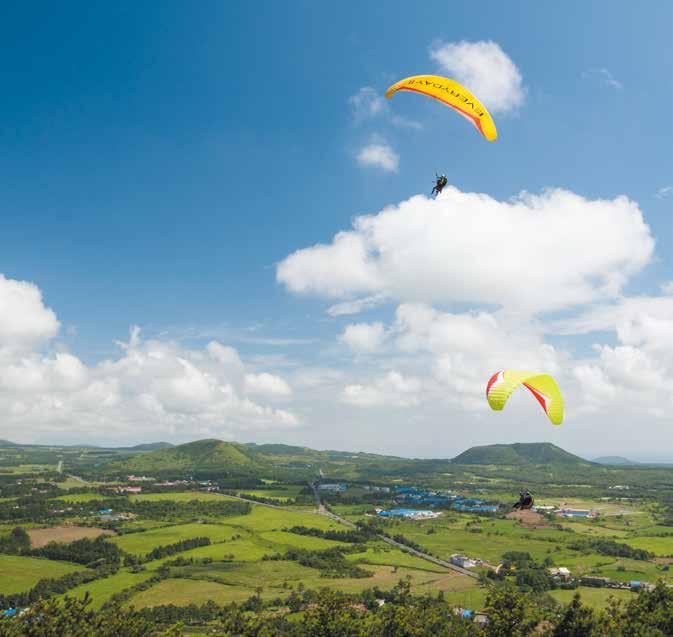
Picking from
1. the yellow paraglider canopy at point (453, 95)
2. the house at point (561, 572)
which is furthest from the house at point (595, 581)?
the yellow paraglider canopy at point (453, 95)

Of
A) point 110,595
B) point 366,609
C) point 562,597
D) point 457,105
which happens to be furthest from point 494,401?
point 110,595

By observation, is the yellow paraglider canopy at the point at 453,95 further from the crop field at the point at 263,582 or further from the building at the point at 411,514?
Result: the building at the point at 411,514

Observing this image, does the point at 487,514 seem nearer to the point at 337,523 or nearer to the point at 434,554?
the point at 337,523

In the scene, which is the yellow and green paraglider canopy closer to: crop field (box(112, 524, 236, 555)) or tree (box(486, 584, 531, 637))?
tree (box(486, 584, 531, 637))

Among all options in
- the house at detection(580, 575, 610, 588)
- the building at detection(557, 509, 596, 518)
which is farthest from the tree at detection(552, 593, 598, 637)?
the building at detection(557, 509, 596, 518)

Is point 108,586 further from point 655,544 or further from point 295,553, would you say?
point 655,544

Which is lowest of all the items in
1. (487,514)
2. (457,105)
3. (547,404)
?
(487,514)

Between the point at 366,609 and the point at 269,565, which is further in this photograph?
the point at 269,565
